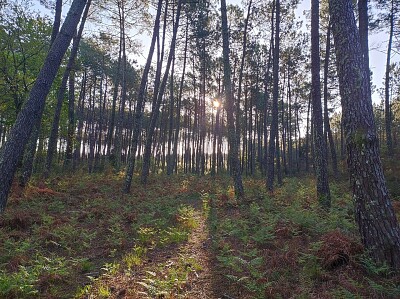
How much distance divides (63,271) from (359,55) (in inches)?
254

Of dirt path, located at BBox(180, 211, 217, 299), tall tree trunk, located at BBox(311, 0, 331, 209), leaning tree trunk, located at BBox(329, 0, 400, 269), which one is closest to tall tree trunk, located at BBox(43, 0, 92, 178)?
dirt path, located at BBox(180, 211, 217, 299)

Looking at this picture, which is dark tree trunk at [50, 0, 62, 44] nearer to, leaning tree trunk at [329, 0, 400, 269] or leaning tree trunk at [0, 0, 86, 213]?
leaning tree trunk at [0, 0, 86, 213]

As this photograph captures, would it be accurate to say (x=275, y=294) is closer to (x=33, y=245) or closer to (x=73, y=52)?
(x=33, y=245)

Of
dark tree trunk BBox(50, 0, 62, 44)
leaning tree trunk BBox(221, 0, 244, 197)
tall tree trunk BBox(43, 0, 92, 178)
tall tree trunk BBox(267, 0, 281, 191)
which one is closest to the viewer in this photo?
leaning tree trunk BBox(221, 0, 244, 197)

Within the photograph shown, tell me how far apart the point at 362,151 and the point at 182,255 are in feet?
13.4

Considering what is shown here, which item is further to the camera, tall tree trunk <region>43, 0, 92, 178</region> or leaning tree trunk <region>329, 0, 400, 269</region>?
tall tree trunk <region>43, 0, 92, 178</region>

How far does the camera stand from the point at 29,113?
609cm

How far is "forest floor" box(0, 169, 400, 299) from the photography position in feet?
13.0

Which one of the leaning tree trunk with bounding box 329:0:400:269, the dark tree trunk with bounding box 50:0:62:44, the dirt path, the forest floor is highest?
the dark tree trunk with bounding box 50:0:62:44

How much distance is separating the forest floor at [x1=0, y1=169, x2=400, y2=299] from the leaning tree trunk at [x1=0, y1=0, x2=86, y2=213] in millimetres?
1492

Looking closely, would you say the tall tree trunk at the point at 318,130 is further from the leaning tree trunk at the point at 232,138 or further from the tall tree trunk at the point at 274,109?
the tall tree trunk at the point at 274,109

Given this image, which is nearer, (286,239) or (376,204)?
(376,204)

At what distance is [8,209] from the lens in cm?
848

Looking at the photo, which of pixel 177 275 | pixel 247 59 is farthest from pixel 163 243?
pixel 247 59
